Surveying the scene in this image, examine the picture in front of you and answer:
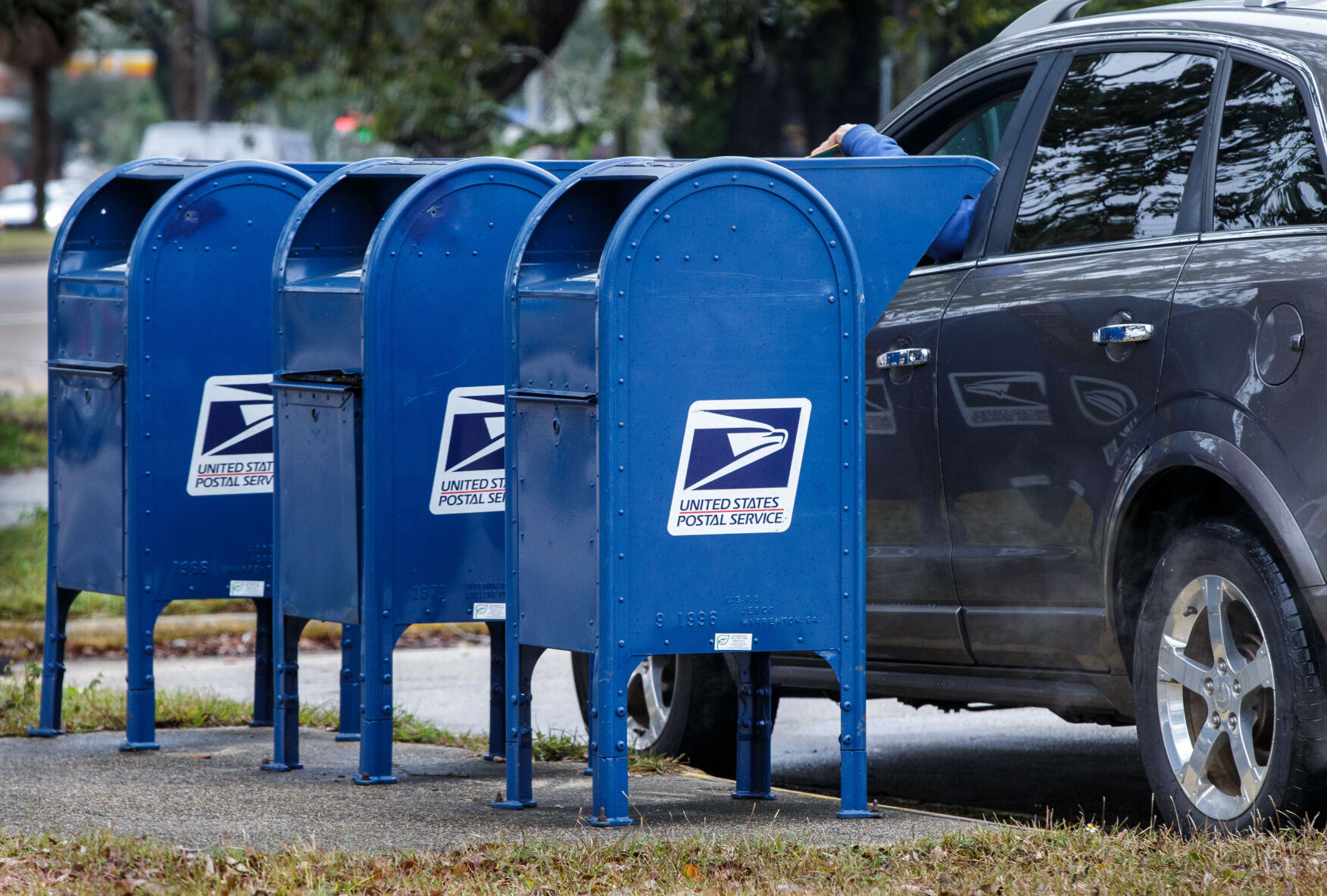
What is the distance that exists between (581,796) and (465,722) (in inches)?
82.5

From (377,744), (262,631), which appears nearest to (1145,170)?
(377,744)

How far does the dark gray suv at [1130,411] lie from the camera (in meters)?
4.17

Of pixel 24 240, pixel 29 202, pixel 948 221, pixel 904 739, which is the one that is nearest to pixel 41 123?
pixel 24 240

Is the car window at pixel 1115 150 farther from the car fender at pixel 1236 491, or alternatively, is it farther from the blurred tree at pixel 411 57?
the blurred tree at pixel 411 57

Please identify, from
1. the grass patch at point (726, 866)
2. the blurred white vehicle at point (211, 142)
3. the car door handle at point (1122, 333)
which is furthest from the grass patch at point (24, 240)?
the car door handle at point (1122, 333)

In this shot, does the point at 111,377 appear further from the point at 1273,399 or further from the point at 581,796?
the point at 1273,399

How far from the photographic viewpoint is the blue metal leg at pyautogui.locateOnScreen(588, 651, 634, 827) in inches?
180

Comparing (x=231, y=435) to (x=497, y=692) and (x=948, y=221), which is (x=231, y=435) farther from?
(x=948, y=221)

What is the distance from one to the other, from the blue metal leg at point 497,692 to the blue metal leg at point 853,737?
1.32 m

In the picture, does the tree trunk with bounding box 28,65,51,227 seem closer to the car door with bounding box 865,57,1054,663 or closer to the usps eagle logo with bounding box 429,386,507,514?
the usps eagle logo with bounding box 429,386,507,514

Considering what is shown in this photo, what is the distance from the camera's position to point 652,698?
6117mm

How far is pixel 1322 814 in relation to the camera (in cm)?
418

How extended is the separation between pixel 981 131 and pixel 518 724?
2.20 meters

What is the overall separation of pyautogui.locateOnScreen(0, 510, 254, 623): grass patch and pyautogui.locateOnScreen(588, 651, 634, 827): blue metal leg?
5.07 meters
